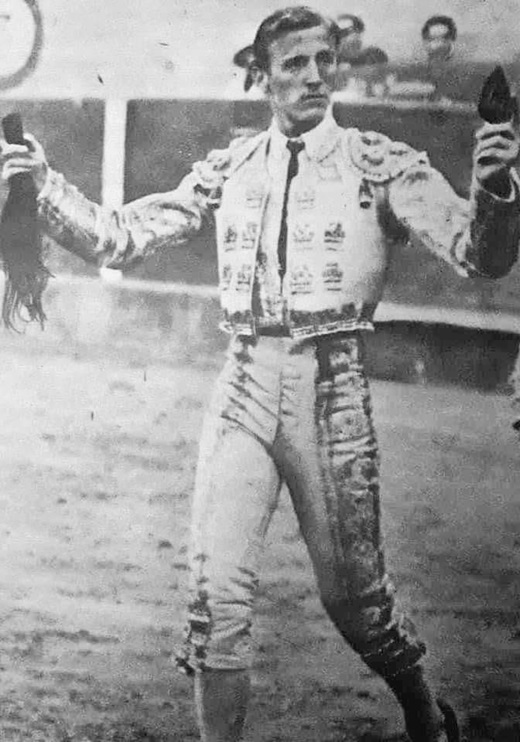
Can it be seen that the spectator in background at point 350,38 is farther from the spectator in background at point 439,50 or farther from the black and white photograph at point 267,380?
the spectator in background at point 439,50

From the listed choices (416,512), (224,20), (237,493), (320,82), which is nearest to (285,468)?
(237,493)

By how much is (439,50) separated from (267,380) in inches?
28.7

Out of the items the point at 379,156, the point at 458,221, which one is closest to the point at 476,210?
the point at 458,221

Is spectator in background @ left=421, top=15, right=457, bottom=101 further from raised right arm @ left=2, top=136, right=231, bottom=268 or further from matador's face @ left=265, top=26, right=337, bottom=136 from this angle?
raised right arm @ left=2, top=136, right=231, bottom=268

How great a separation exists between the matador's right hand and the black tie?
1.68 feet

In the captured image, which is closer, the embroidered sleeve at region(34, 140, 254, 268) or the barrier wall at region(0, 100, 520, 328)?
the barrier wall at region(0, 100, 520, 328)

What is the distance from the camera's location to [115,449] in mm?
1942

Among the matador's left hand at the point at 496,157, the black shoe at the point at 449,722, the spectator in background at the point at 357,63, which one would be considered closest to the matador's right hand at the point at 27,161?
the spectator in background at the point at 357,63

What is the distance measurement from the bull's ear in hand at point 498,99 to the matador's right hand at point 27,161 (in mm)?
909

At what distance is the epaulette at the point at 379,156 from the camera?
72.6 inches

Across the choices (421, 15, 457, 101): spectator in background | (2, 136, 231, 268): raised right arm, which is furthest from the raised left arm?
(2, 136, 231, 268): raised right arm

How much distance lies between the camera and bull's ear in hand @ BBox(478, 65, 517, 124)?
1.82 metres

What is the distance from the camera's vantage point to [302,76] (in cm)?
187

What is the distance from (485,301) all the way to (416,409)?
0.25 meters
